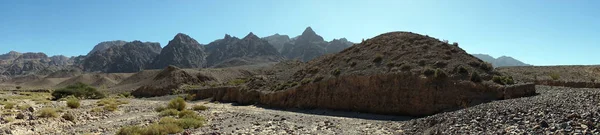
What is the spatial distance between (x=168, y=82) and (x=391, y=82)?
52.3 metres

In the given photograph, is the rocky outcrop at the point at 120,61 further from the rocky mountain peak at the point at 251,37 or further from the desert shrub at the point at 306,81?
the desert shrub at the point at 306,81

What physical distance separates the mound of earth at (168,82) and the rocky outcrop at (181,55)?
93.9 metres

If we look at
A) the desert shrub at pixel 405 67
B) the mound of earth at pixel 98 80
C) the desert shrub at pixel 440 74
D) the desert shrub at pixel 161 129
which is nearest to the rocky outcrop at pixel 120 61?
the mound of earth at pixel 98 80

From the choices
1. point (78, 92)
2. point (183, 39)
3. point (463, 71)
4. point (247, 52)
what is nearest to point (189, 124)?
point (463, 71)

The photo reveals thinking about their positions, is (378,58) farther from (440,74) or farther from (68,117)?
(68,117)

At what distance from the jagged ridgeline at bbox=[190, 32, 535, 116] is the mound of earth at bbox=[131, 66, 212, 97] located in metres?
27.7

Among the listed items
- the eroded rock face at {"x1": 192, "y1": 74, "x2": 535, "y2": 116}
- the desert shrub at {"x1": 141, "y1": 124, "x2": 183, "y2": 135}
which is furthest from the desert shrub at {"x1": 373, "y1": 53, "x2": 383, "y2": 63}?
the desert shrub at {"x1": 141, "y1": 124, "x2": 183, "y2": 135}

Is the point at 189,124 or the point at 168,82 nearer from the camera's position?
the point at 189,124

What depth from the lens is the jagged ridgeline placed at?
25.9 metres

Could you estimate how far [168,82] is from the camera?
7225 cm

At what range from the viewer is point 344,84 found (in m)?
33.1

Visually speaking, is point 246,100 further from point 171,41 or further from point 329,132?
point 171,41

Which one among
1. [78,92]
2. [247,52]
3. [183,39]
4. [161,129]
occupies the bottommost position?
[161,129]

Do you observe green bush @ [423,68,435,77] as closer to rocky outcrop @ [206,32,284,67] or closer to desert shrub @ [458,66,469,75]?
desert shrub @ [458,66,469,75]
